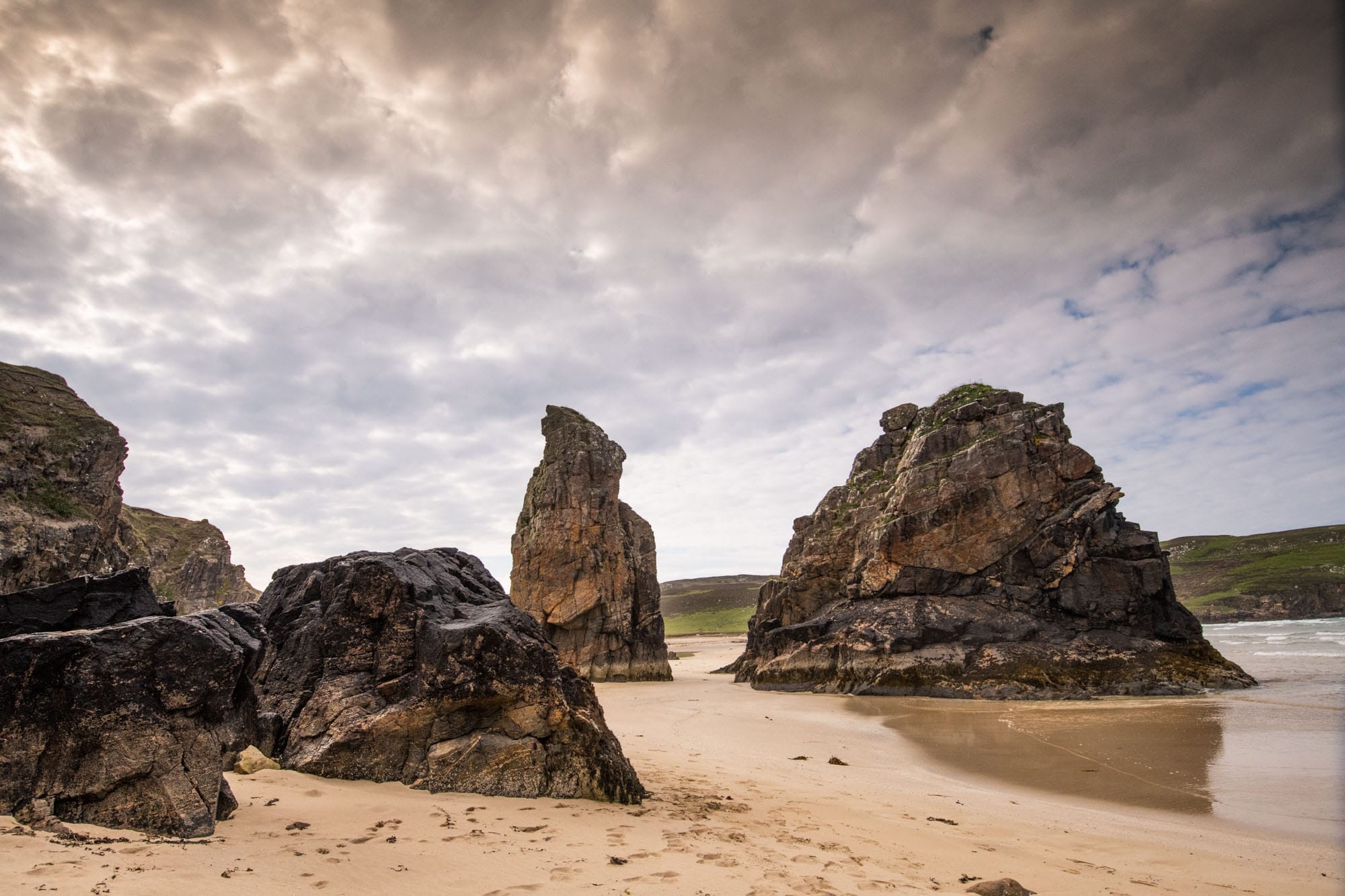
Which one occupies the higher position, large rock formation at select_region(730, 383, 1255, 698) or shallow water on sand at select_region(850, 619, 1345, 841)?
large rock formation at select_region(730, 383, 1255, 698)

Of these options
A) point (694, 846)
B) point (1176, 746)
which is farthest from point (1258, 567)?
point (694, 846)

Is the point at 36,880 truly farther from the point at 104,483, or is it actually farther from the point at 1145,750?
the point at 104,483

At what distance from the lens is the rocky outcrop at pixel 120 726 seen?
504 cm

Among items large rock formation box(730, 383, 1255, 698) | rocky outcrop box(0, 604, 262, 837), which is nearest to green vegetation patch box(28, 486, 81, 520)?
rocky outcrop box(0, 604, 262, 837)

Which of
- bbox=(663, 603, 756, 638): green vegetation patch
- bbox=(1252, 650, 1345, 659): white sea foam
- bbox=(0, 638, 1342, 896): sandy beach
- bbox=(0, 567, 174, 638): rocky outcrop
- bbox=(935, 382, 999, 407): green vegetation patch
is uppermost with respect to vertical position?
bbox=(935, 382, 999, 407): green vegetation patch

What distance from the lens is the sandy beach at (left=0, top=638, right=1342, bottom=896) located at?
4625mm

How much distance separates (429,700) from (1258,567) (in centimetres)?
11938

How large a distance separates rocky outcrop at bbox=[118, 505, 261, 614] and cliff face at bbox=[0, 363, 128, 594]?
3382 centimetres

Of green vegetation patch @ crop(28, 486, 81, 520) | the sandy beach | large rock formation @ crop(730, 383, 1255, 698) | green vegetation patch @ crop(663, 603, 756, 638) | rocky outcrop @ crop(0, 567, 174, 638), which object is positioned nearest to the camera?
the sandy beach

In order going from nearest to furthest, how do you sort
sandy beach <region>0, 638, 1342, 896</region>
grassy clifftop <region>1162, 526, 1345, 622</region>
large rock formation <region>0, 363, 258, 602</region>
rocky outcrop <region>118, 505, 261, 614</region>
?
sandy beach <region>0, 638, 1342, 896</region>
large rock formation <region>0, 363, 258, 602</region>
rocky outcrop <region>118, 505, 261, 614</region>
grassy clifftop <region>1162, 526, 1345, 622</region>

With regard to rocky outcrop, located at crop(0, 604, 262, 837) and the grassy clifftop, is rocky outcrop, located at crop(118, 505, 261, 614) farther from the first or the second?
the grassy clifftop

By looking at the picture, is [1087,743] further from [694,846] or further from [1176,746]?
[694,846]

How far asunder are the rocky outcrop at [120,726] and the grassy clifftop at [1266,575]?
74.5 metres

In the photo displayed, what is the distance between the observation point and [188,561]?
66.3m
